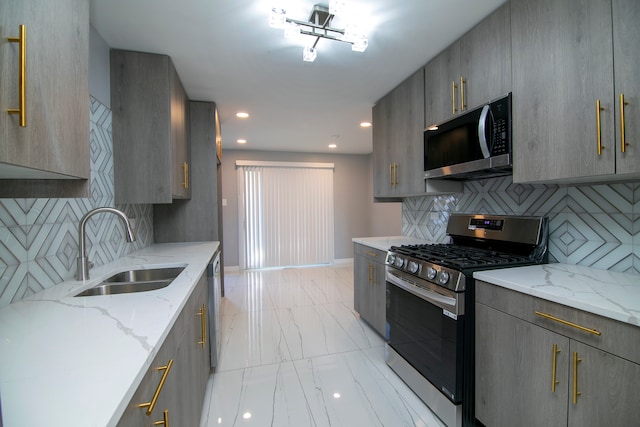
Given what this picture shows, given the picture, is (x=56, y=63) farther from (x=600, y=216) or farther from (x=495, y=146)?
(x=600, y=216)

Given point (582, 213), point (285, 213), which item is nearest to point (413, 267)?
point (582, 213)

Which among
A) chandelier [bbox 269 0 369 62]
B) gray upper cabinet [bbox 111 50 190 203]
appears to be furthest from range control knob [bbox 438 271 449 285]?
gray upper cabinet [bbox 111 50 190 203]

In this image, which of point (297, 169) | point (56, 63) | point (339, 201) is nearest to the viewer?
point (56, 63)

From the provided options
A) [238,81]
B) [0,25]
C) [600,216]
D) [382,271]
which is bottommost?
[382,271]

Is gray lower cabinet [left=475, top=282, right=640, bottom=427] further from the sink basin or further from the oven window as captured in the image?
the sink basin

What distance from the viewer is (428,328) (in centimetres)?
175

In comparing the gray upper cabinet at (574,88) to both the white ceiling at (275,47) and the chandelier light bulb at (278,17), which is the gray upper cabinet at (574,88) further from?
the chandelier light bulb at (278,17)

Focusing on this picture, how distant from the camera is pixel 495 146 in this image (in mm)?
1639

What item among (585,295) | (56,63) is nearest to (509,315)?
(585,295)

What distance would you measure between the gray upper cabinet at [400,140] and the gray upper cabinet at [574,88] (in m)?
0.83

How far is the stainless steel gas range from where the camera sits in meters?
1.50

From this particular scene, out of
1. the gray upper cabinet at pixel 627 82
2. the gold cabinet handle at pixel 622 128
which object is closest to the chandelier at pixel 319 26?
the gray upper cabinet at pixel 627 82

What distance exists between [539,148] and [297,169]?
178 inches

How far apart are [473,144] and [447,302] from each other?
39.8 inches
